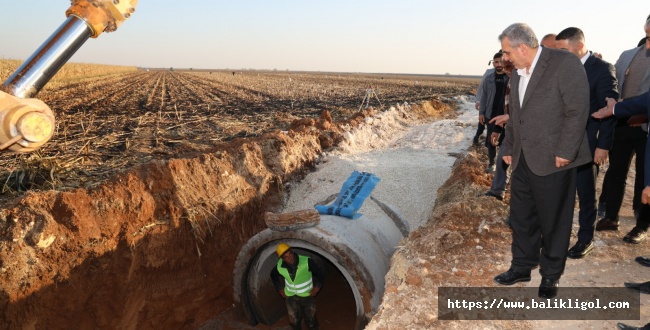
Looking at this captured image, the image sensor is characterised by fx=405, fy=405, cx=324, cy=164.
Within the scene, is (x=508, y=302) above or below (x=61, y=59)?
below

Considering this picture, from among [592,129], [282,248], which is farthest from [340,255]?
[592,129]

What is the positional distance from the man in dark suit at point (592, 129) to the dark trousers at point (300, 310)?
3.20 m

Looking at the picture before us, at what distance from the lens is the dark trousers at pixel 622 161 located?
169 inches

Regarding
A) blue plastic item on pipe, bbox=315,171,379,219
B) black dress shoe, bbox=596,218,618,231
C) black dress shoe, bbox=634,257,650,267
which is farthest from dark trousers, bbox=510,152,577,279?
blue plastic item on pipe, bbox=315,171,379,219

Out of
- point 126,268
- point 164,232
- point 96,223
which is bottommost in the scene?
point 126,268

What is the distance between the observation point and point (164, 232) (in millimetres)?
5711

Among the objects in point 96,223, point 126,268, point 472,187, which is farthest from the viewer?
point 472,187

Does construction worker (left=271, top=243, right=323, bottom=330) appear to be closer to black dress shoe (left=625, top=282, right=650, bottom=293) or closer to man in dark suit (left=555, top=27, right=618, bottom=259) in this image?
man in dark suit (left=555, top=27, right=618, bottom=259)

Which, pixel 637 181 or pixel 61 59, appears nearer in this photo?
pixel 61 59

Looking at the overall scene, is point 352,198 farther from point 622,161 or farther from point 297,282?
point 622,161

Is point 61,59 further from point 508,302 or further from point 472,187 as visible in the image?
point 472,187

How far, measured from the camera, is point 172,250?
19.2 feet

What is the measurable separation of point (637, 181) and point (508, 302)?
8.40ft

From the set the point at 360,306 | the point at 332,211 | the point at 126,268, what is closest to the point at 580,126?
the point at 360,306
